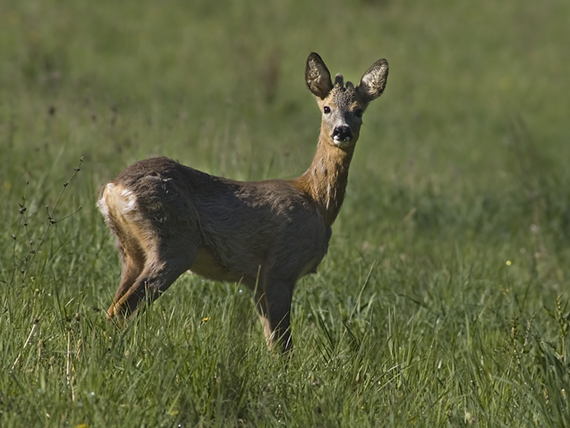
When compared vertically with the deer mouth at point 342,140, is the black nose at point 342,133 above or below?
above

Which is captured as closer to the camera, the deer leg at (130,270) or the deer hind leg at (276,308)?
the deer leg at (130,270)

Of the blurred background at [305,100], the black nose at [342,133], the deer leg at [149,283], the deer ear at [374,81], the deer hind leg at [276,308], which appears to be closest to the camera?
the deer leg at [149,283]

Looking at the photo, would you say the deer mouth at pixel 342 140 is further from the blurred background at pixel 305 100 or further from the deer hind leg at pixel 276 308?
the blurred background at pixel 305 100

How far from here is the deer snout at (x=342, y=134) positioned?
4.57 meters

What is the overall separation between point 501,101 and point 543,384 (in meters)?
11.6

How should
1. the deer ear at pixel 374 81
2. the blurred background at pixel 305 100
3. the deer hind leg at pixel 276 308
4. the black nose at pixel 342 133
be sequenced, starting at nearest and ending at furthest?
the deer hind leg at pixel 276 308
the black nose at pixel 342 133
the deer ear at pixel 374 81
the blurred background at pixel 305 100

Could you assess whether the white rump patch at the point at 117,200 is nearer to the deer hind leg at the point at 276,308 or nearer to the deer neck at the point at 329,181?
the deer hind leg at the point at 276,308

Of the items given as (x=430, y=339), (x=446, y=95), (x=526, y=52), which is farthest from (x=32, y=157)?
(x=526, y=52)

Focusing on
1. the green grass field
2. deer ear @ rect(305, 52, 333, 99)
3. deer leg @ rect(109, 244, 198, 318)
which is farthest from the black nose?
deer leg @ rect(109, 244, 198, 318)

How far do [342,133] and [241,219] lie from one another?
711 millimetres

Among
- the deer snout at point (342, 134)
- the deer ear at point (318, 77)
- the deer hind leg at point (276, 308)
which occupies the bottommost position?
the deer hind leg at point (276, 308)

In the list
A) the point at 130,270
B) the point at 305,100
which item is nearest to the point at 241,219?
the point at 130,270

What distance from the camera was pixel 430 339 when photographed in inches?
186

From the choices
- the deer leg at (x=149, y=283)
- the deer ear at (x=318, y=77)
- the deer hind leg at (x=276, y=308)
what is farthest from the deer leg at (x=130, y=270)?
the deer ear at (x=318, y=77)
